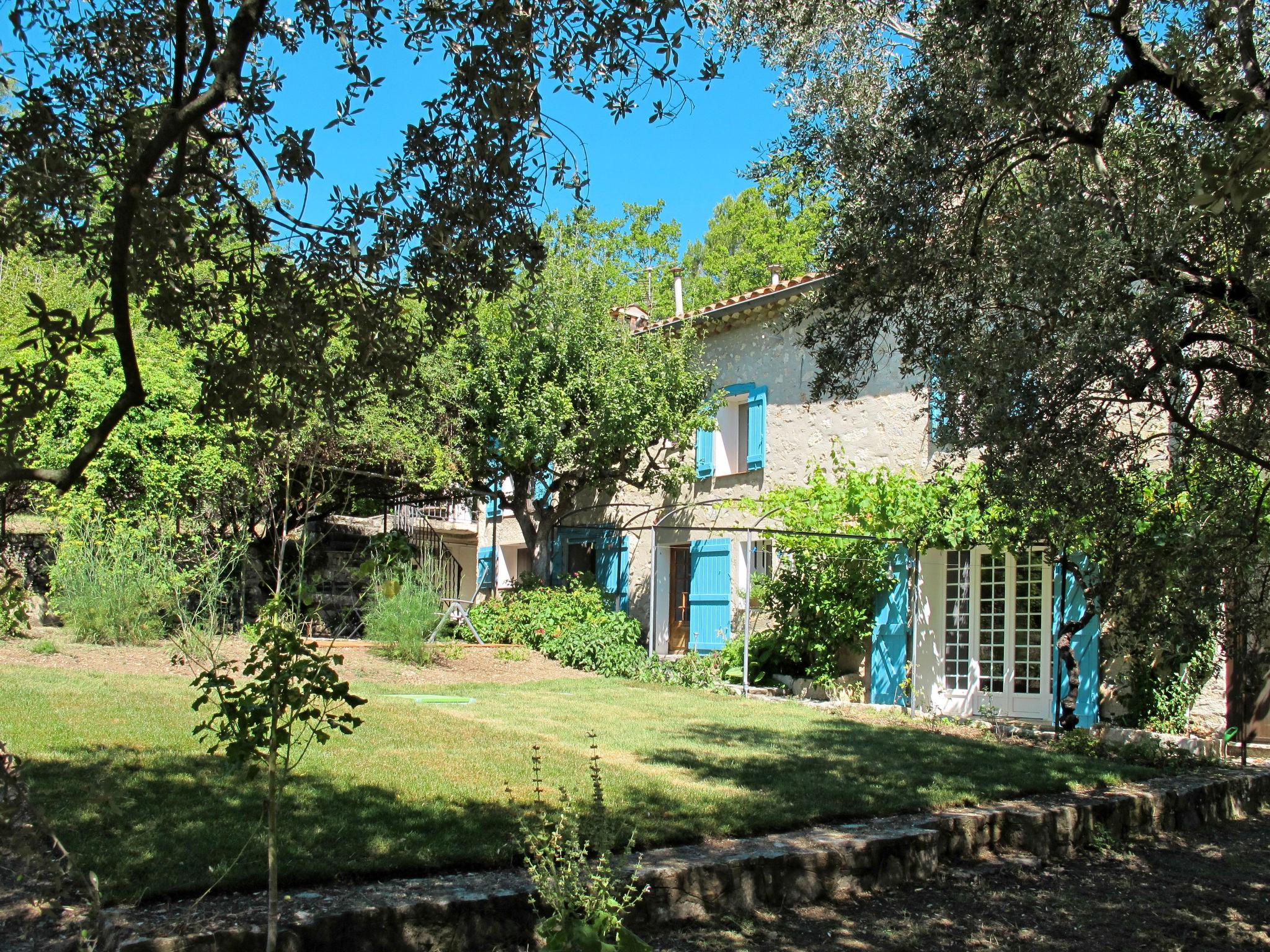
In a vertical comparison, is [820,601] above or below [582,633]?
above

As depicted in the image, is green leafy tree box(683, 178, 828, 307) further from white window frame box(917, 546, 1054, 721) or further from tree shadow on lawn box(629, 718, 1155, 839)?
tree shadow on lawn box(629, 718, 1155, 839)

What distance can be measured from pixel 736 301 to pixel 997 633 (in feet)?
20.6

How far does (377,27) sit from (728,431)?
1216cm

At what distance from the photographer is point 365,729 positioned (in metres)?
7.69

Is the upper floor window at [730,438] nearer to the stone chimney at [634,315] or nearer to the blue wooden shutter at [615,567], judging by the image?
the blue wooden shutter at [615,567]

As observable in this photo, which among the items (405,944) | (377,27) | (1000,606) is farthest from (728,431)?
(405,944)

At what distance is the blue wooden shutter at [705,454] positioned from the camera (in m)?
16.3

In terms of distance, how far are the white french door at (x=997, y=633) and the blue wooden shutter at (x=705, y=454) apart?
14.9ft

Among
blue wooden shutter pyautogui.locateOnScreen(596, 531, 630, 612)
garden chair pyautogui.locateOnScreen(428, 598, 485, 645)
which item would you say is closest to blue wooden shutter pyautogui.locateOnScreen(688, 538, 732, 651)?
blue wooden shutter pyautogui.locateOnScreen(596, 531, 630, 612)

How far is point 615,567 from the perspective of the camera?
1758 centimetres

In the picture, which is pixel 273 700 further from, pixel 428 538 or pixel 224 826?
pixel 428 538

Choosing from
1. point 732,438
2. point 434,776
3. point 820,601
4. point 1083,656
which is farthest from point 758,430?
point 434,776

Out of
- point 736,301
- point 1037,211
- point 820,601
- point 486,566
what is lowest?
point 820,601

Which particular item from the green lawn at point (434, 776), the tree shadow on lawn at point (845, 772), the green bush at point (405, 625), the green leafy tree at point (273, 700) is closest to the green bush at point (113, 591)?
the green lawn at point (434, 776)
